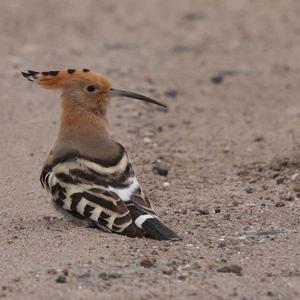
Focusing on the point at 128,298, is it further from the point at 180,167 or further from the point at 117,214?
the point at 180,167

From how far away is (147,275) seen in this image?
5836mm

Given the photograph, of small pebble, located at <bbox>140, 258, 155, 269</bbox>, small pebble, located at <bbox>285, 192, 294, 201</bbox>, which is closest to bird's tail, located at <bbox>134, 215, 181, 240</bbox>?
small pebble, located at <bbox>140, 258, 155, 269</bbox>

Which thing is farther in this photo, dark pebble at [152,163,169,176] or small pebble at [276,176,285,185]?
dark pebble at [152,163,169,176]

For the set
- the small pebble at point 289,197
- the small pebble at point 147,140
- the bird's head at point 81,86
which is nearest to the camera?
the bird's head at point 81,86

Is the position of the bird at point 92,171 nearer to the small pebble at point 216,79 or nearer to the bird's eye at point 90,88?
the bird's eye at point 90,88

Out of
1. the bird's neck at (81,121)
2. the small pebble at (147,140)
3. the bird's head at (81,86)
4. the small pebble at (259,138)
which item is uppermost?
the bird's head at (81,86)

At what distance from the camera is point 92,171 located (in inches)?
268

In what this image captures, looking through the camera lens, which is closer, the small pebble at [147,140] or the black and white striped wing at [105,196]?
the black and white striped wing at [105,196]

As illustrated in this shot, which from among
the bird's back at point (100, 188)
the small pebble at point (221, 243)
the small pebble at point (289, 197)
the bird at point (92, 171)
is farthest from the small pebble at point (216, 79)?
the small pebble at point (221, 243)

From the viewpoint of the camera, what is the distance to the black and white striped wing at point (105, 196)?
6.54 m

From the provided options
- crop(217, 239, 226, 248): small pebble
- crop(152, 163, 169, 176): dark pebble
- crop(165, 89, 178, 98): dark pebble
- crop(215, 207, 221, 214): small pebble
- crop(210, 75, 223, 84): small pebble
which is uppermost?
crop(217, 239, 226, 248): small pebble

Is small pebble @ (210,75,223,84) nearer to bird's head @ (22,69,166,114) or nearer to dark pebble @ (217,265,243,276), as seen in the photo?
bird's head @ (22,69,166,114)

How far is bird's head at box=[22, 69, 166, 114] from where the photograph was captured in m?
7.36

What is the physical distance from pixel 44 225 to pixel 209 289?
5.43 feet
